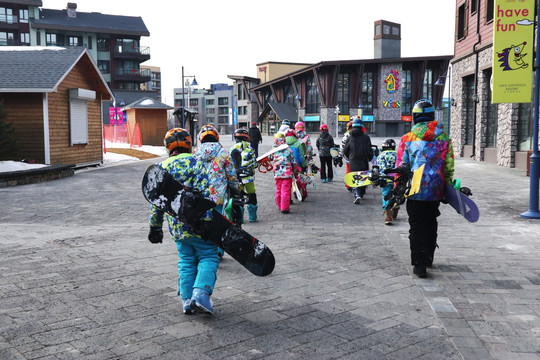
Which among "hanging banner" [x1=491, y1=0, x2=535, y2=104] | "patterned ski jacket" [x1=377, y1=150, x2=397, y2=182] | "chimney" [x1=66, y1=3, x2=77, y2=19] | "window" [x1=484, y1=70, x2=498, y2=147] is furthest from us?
"chimney" [x1=66, y1=3, x2=77, y2=19]

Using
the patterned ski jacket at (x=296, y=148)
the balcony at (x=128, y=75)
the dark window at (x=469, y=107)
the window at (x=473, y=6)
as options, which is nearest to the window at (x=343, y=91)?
the balcony at (x=128, y=75)

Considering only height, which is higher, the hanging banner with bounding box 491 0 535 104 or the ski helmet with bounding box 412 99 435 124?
the hanging banner with bounding box 491 0 535 104

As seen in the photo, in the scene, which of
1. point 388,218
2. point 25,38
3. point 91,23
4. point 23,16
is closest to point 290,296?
point 388,218

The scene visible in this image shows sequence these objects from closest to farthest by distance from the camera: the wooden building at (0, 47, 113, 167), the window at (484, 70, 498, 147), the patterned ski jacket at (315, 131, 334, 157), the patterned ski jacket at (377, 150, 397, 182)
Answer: the patterned ski jacket at (377, 150, 397, 182)
the patterned ski jacket at (315, 131, 334, 157)
the wooden building at (0, 47, 113, 167)
the window at (484, 70, 498, 147)

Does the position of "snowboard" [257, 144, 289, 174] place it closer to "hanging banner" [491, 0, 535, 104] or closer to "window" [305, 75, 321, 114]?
"hanging banner" [491, 0, 535, 104]

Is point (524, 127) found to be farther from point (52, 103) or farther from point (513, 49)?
point (52, 103)

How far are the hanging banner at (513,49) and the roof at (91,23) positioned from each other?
61.6 m

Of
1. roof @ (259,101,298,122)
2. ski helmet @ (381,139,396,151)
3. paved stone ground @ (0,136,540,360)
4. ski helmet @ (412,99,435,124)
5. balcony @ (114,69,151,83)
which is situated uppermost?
balcony @ (114,69,151,83)

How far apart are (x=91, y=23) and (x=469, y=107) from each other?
5450 cm

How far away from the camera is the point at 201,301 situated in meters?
3.96

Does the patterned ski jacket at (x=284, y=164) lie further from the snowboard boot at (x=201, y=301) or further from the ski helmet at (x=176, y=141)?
the snowboard boot at (x=201, y=301)

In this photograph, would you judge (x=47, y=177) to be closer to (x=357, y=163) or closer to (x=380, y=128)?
(x=357, y=163)

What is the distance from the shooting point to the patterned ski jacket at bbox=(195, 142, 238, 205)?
Result: 4.25 m

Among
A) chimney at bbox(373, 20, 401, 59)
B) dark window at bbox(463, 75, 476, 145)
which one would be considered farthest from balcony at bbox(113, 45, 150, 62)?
dark window at bbox(463, 75, 476, 145)
